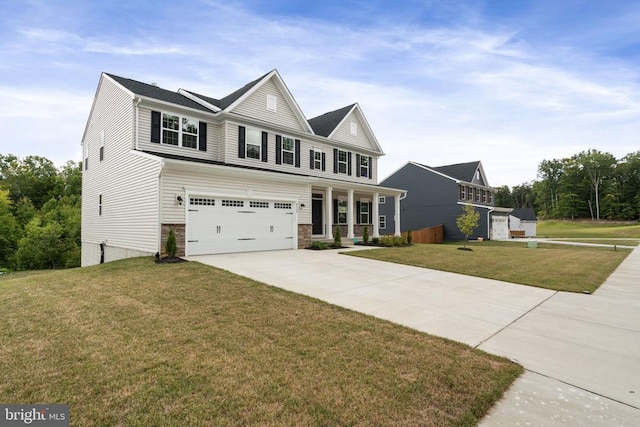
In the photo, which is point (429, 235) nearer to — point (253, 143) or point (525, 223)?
point (253, 143)

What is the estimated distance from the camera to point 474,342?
411 centimetres

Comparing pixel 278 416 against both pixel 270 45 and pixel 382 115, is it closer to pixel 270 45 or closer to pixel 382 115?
pixel 270 45

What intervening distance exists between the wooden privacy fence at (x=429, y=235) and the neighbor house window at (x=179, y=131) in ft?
57.2

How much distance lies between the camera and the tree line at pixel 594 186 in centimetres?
5659

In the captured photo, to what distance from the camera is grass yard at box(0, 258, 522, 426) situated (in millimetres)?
2494

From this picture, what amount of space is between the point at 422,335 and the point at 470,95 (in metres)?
16.2

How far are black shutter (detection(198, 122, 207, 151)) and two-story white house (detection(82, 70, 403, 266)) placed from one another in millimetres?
50

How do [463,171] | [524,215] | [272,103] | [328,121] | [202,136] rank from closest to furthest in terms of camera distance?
[202,136], [272,103], [328,121], [463,171], [524,215]

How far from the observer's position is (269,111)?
16469 millimetres

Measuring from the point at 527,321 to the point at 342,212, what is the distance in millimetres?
15323

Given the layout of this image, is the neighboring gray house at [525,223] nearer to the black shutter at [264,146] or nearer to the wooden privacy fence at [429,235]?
the wooden privacy fence at [429,235]

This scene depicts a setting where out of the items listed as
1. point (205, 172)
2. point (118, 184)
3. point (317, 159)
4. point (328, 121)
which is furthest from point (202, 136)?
point (328, 121)

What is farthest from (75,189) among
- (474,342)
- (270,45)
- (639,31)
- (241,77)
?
(639,31)

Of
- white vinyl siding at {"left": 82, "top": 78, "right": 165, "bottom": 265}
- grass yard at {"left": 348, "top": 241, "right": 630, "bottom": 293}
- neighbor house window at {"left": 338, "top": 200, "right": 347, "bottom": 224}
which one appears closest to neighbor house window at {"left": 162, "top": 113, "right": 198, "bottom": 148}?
white vinyl siding at {"left": 82, "top": 78, "right": 165, "bottom": 265}
